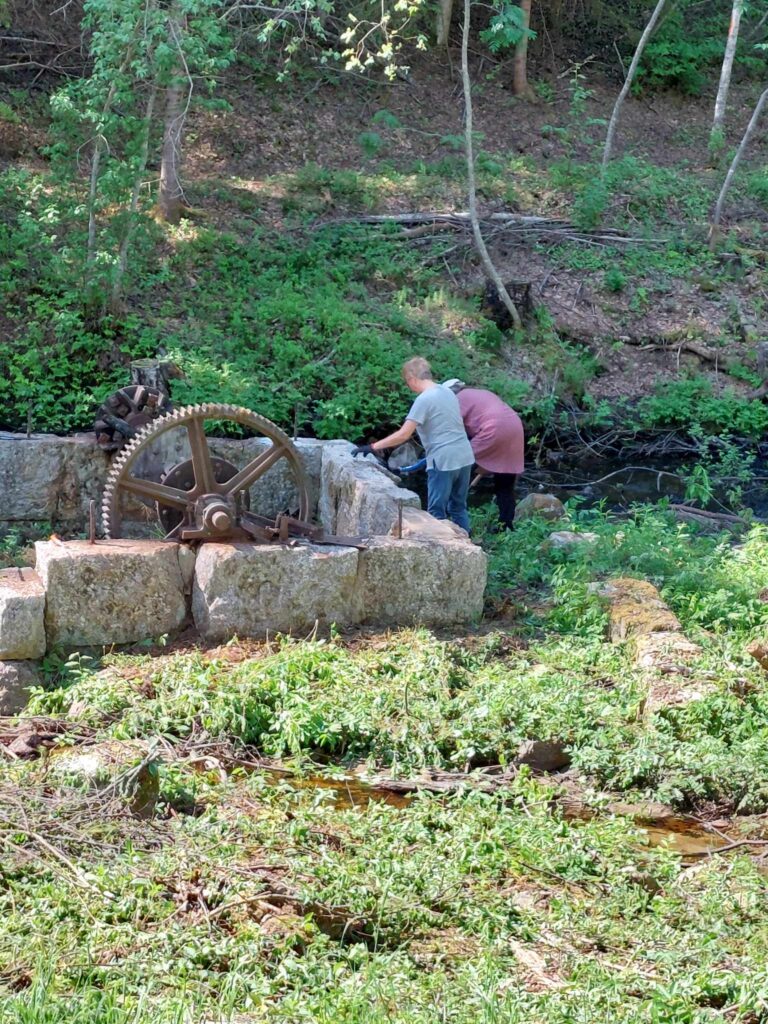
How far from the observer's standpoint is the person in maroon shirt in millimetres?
10664

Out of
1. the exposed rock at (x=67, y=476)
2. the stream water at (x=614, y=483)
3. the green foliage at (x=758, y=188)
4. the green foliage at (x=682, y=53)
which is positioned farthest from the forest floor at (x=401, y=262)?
the exposed rock at (x=67, y=476)

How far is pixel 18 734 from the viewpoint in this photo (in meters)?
6.25

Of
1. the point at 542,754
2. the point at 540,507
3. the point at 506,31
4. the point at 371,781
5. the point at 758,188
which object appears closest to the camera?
the point at 371,781

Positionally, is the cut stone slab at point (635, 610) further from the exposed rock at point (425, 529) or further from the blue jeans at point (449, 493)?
the blue jeans at point (449, 493)

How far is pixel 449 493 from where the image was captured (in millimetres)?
9688

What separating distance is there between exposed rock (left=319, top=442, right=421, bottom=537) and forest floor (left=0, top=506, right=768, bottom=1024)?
994 millimetres

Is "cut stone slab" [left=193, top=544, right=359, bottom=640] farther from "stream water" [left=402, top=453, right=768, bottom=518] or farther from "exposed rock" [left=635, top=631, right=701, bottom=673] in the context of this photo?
"stream water" [left=402, top=453, right=768, bottom=518]

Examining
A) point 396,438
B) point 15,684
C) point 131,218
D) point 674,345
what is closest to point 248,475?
point 396,438

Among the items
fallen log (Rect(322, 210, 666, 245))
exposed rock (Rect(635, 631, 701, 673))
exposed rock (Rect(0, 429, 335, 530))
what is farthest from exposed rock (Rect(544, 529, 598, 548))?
fallen log (Rect(322, 210, 666, 245))

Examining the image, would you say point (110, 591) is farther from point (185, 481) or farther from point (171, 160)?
point (171, 160)

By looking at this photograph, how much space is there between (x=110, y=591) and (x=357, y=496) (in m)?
2.21

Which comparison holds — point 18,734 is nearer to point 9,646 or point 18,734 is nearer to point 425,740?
point 9,646

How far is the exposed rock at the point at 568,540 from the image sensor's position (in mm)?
9297

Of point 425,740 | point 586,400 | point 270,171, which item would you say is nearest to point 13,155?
point 270,171
